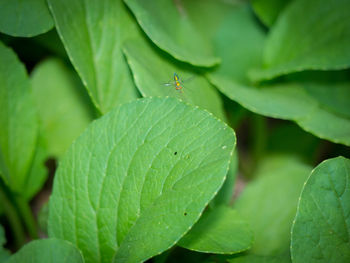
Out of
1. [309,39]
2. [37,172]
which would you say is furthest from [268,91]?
[37,172]

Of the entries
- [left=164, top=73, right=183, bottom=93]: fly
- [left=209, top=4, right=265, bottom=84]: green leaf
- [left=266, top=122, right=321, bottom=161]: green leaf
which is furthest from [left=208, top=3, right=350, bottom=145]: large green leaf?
[left=266, top=122, right=321, bottom=161]: green leaf

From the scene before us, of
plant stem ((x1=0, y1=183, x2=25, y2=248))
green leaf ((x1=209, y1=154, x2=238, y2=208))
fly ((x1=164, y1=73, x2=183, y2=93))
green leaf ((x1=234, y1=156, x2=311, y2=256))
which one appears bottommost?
plant stem ((x1=0, y1=183, x2=25, y2=248))

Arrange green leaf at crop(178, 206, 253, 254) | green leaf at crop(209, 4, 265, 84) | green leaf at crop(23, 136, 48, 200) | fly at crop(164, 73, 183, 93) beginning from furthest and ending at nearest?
green leaf at crop(209, 4, 265, 84) < green leaf at crop(23, 136, 48, 200) < fly at crop(164, 73, 183, 93) < green leaf at crop(178, 206, 253, 254)

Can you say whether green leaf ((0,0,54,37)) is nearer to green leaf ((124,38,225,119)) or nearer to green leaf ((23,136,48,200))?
green leaf ((124,38,225,119))

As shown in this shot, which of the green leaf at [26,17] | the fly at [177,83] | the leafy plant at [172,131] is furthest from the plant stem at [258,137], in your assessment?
the green leaf at [26,17]

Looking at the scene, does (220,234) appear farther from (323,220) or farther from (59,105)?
(59,105)

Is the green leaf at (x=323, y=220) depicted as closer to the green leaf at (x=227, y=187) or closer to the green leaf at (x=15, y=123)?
the green leaf at (x=227, y=187)

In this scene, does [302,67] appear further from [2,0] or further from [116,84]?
[2,0]
